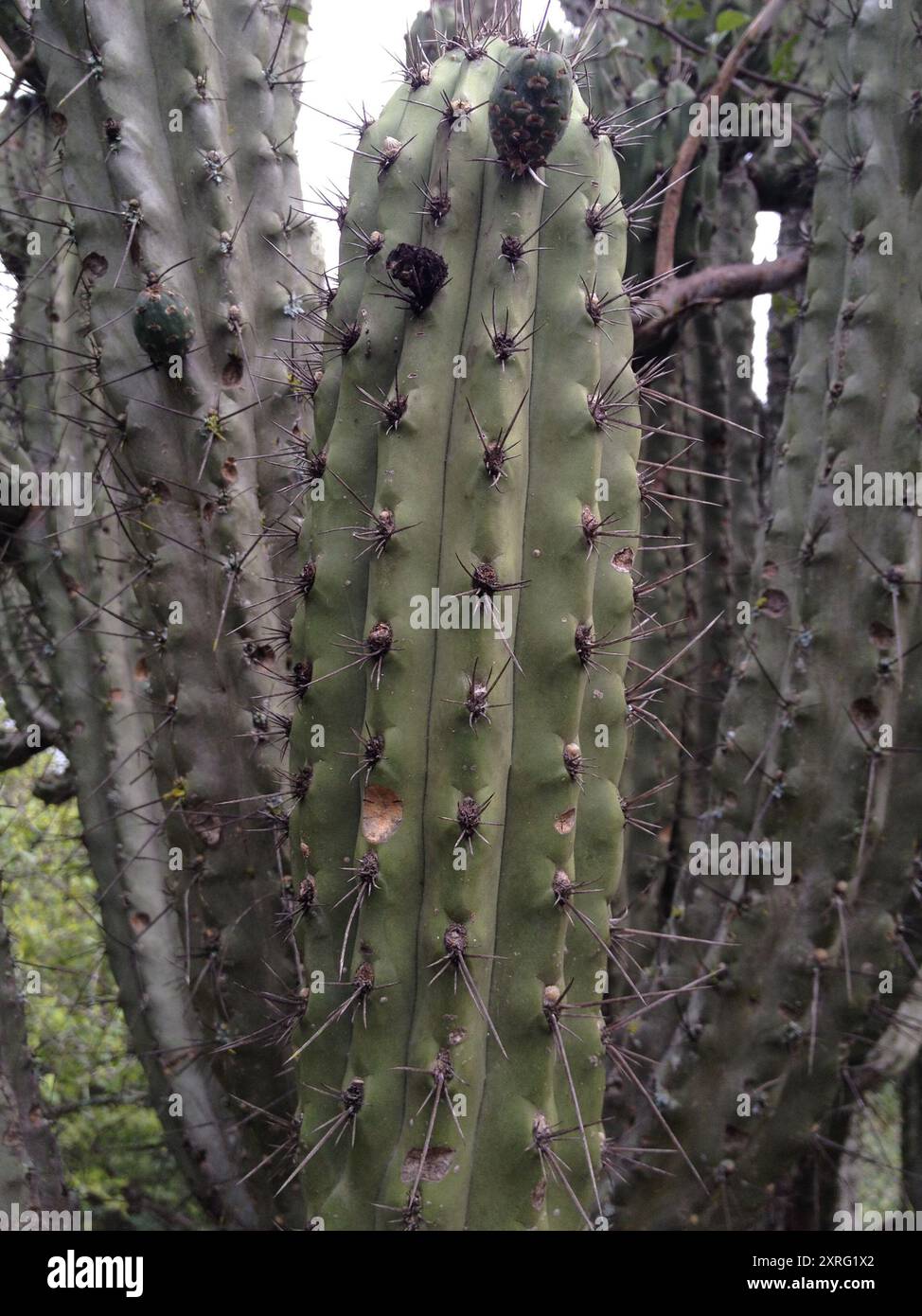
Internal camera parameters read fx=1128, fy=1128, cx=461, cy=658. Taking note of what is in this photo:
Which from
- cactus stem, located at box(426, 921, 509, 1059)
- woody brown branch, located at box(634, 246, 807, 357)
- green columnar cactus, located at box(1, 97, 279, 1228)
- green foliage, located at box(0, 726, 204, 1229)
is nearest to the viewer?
cactus stem, located at box(426, 921, 509, 1059)

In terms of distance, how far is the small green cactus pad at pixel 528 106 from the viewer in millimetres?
1726

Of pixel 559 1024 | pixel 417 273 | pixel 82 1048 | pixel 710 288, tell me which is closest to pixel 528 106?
pixel 417 273

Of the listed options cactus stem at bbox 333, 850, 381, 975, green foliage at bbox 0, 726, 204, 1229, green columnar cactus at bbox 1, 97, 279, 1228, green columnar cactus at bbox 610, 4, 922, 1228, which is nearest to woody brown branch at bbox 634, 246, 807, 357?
green columnar cactus at bbox 610, 4, 922, 1228

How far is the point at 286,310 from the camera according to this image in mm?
2484

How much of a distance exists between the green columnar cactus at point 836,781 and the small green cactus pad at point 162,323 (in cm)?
138

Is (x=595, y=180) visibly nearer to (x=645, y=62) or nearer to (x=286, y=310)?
(x=286, y=310)

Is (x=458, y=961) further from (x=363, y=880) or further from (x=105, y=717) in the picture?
(x=105, y=717)

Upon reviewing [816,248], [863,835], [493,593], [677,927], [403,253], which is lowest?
[677,927]

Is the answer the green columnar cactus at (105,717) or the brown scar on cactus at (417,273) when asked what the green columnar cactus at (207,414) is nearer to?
the green columnar cactus at (105,717)

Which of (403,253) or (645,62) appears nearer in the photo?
(403,253)

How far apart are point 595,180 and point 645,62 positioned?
2.15 metres

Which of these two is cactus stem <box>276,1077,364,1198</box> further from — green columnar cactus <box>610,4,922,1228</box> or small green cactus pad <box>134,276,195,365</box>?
small green cactus pad <box>134,276,195,365</box>

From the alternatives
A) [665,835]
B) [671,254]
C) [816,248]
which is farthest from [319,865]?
[671,254]

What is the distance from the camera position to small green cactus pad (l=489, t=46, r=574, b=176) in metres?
1.73
